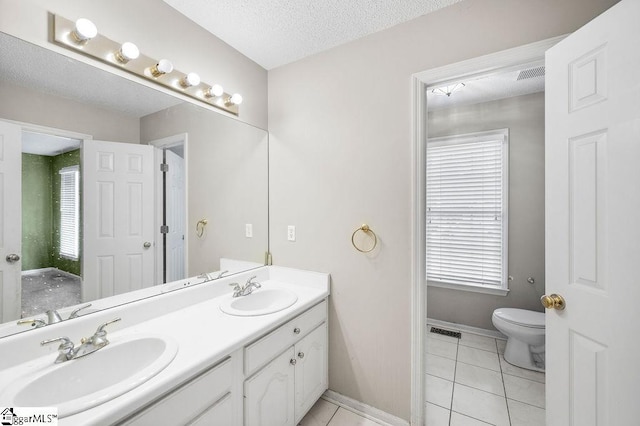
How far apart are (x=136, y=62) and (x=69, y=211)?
768 millimetres

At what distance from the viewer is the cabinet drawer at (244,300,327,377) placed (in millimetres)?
1199

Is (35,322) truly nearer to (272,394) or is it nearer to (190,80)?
(272,394)

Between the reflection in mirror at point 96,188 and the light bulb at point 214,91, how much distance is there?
10 centimetres

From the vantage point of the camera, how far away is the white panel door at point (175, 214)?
4.85 feet

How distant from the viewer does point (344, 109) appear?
1.75 meters

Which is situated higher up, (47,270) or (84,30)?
(84,30)

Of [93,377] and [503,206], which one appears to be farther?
[503,206]

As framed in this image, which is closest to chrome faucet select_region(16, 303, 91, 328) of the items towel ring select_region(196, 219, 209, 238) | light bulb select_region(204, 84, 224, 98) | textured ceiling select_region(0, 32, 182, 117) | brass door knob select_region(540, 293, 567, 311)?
towel ring select_region(196, 219, 209, 238)

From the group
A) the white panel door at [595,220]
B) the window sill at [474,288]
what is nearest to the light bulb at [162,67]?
the white panel door at [595,220]

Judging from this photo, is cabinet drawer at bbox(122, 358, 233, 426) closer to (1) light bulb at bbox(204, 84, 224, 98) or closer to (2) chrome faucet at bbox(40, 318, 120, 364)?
(2) chrome faucet at bbox(40, 318, 120, 364)

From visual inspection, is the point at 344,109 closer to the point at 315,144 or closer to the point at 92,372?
the point at 315,144

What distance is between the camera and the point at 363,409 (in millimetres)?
1711

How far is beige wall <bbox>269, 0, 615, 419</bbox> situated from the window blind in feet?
3.84

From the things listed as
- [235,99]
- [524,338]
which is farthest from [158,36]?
[524,338]
